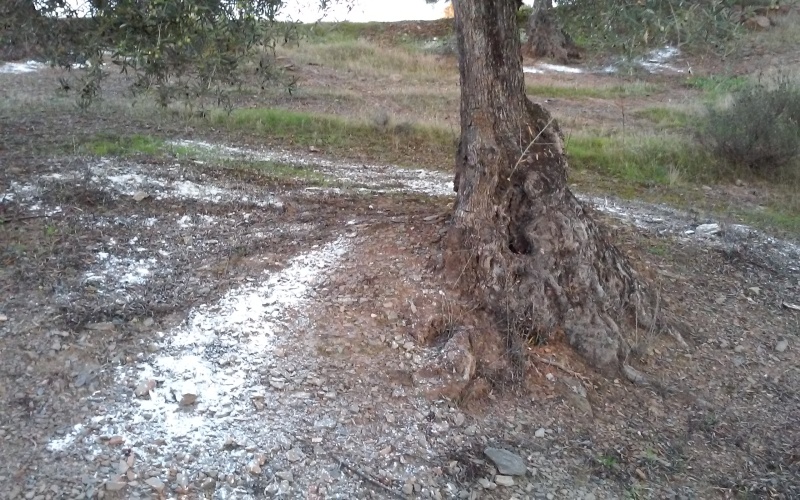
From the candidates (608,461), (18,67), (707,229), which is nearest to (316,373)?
(608,461)

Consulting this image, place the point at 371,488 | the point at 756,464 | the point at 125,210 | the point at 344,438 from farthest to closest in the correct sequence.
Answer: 1. the point at 125,210
2. the point at 756,464
3. the point at 344,438
4. the point at 371,488

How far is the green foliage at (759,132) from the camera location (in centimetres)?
926

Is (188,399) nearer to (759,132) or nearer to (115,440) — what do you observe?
(115,440)

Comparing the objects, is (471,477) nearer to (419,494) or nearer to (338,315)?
(419,494)

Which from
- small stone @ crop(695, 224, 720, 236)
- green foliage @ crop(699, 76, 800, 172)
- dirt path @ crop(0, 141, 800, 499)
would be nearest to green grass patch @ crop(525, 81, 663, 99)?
green foliage @ crop(699, 76, 800, 172)

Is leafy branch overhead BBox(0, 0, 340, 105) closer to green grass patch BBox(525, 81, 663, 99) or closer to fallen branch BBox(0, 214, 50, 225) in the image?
fallen branch BBox(0, 214, 50, 225)

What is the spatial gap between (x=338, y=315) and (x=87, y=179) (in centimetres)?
335

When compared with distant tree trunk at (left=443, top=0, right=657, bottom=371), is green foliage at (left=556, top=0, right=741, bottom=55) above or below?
above

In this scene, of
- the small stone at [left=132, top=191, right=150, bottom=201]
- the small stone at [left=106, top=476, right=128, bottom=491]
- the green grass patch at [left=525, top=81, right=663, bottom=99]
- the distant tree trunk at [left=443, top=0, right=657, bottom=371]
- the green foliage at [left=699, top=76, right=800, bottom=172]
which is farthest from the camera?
the green grass patch at [left=525, top=81, right=663, bottom=99]

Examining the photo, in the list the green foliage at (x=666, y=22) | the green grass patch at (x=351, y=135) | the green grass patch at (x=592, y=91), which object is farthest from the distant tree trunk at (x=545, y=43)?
the green foliage at (x=666, y=22)

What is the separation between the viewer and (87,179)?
257 inches

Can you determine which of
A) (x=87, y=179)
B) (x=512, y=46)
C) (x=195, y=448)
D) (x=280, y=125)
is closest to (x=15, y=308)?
(x=195, y=448)

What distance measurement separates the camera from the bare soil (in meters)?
3.50

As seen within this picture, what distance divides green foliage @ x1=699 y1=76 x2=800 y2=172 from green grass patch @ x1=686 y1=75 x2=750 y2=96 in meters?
5.68
